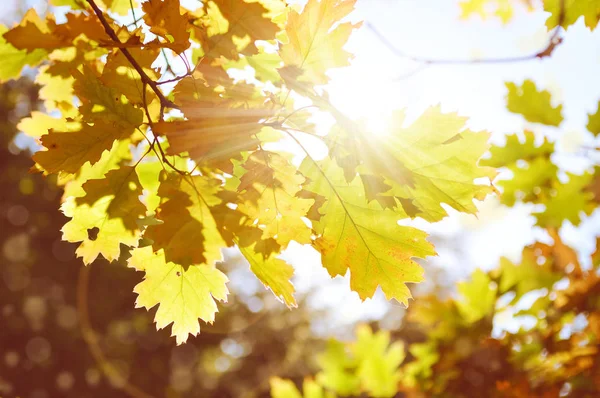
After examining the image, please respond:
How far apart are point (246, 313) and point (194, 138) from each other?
14.6m

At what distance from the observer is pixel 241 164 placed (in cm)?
121

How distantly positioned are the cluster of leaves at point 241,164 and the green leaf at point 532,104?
1.69 metres

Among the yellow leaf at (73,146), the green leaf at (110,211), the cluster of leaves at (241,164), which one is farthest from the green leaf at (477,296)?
the yellow leaf at (73,146)

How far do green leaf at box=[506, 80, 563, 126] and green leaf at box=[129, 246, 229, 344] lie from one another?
2.15 metres

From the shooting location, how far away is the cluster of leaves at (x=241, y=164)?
43.7 inches

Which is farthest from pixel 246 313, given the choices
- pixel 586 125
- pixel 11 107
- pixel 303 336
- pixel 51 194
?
pixel 586 125

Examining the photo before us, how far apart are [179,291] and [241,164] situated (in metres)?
0.44

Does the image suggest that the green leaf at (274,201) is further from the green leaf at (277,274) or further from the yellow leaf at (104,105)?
the yellow leaf at (104,105)

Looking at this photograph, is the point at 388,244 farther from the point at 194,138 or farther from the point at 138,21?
the point at 138,21

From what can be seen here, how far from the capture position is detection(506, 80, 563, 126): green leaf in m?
2.63

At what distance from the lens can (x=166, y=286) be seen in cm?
134

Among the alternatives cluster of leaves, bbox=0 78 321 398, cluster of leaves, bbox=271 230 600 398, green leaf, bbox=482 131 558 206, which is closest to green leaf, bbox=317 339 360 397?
cluster of leaves, bbox=271 230 600 398

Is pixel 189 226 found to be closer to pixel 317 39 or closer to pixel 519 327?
pixel 317 39

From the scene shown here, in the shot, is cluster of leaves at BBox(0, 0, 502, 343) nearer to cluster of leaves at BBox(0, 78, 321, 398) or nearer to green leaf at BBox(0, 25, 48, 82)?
green leaf at BBox(0, 25, 48, 82)
